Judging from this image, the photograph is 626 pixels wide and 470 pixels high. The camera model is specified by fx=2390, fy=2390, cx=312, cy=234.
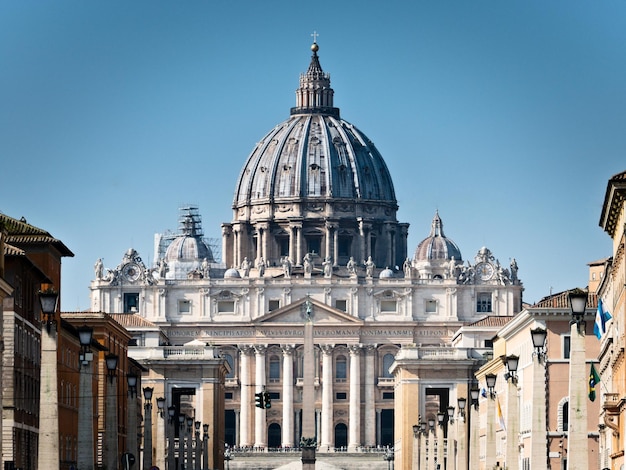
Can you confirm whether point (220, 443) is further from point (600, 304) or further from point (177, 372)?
point (600, 304)

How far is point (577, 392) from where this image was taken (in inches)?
1884

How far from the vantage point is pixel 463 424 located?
100312 mm

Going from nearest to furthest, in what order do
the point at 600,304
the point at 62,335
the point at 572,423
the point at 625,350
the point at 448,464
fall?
the point at 572,423 → the point at 625,350 → the point at 600,304 → the point at 62,335 → the point at 448,464

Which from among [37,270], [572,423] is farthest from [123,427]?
[572,423]

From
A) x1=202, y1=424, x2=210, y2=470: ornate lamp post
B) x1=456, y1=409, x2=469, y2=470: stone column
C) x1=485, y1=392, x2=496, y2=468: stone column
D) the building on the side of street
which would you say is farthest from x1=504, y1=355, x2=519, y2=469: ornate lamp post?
x1=202, y1=424, x2=210, y2=470: ornate lamp post

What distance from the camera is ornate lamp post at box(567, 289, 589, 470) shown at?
4781 centimetres

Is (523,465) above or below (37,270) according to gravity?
below

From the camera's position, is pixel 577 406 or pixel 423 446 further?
pixel 423 446

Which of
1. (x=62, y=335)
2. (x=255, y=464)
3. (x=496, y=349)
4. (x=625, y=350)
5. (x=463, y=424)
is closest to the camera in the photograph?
(x=625, y=350)

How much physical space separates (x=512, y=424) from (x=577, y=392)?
14235 mm

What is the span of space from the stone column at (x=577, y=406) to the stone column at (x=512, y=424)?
12383 millimetres

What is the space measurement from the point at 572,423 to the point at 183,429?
67.4 metres

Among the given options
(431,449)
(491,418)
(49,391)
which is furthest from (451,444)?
(49,391)

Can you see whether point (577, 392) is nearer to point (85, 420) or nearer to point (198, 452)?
point (85, 420)
